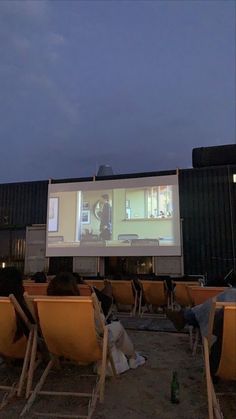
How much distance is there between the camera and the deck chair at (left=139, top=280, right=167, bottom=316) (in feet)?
17.4

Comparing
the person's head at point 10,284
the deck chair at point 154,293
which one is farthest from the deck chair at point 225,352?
the deck chair at point 154,293

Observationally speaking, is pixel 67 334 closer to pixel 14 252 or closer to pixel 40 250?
pixel 40 250

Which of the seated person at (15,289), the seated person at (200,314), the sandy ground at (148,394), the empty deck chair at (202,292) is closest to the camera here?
the sandy ground at (148,394)

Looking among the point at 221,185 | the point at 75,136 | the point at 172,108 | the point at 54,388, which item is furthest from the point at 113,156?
the point at 54,388

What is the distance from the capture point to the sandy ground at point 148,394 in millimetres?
1907

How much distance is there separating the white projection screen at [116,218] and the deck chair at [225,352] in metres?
7.81

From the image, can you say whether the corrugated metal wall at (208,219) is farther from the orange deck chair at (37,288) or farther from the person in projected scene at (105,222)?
the orange deck chair at (37,288)

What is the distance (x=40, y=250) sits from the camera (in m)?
12.0

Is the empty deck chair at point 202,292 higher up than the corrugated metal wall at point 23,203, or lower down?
lower down

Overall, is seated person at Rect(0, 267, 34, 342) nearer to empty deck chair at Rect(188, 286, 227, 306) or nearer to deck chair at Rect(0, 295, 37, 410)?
deck chair at Rect(0, 295, 37, 410)

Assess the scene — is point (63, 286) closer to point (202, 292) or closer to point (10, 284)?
point (10, 284)

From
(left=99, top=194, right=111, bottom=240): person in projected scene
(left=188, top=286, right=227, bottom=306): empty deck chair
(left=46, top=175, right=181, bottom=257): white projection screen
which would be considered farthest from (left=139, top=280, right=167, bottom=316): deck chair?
(left=99, top=194, right=111, bottom=240): person in projected scene

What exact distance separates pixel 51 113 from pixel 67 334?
32.0m

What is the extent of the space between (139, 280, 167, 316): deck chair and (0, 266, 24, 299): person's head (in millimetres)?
3124
